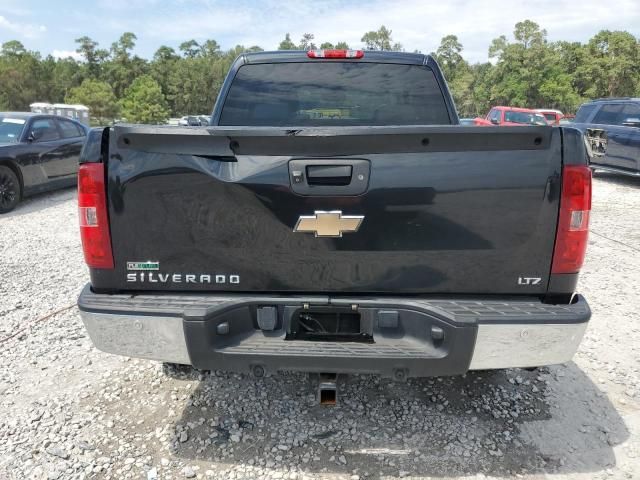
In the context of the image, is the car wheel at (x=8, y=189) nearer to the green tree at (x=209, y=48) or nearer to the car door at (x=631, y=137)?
the car door at (x=631, y=137)

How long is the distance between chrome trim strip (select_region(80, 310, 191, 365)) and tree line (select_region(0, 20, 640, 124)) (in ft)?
136

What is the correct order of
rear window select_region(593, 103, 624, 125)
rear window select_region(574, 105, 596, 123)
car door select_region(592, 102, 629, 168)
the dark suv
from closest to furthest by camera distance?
the dark suv
car door select_region(592, 102, 629, 168)
rear window select_region(593, 103, 624, 125)
rear window select_region(574, 105, 596, 123)

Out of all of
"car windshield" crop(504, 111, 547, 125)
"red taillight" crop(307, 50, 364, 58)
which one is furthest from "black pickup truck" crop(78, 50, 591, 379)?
"car windshield" crop(504, 111, 547, 125)

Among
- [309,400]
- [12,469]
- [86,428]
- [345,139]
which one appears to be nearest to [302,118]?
[345,139]

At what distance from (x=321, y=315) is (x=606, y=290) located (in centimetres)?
402

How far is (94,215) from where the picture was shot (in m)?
2.15

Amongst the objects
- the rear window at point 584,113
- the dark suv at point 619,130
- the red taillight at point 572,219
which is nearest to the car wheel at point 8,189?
the red taillight at point 572,219

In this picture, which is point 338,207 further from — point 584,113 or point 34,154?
point 584,113

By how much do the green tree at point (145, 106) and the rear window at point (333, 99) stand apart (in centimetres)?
6035

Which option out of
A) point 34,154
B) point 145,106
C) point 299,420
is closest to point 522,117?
point 34,154

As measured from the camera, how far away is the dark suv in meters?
10.7

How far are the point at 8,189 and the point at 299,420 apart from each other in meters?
7.66

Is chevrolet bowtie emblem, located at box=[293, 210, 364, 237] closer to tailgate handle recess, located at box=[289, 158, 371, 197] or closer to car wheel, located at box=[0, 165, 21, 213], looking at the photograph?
tailgate handle recess, located at box=[289, 158, 371, 197]

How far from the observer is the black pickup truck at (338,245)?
2027 mm
